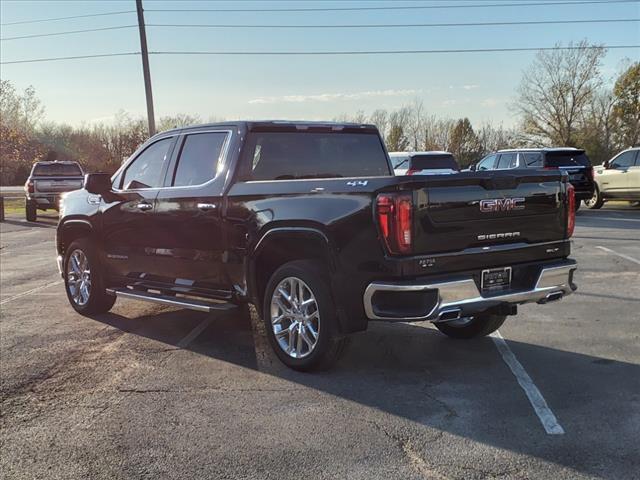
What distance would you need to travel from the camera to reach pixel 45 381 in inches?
186

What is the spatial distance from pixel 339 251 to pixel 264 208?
831mm

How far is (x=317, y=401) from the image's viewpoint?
422cm

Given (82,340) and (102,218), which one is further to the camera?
(102,218)

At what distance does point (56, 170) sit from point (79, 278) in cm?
1564

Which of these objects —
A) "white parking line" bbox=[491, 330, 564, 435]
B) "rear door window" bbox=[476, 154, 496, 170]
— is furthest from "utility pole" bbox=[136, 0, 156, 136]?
"white parking line" bbox=[491, 330, 564, 435]

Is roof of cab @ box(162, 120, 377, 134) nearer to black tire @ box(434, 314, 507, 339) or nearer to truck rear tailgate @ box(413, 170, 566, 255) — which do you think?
truck rear tailgate @ box(413, 170, 566, 255)

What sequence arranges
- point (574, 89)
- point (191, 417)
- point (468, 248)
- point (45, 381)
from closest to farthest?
point (191, 417), point (468, 248), point (45, 381), point (574, 89)

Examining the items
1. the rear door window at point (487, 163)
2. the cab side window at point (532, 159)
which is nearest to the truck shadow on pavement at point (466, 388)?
the cab side window at point (532, 159)

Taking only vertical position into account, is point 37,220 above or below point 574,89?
below

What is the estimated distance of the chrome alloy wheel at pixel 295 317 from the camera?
4711 mm

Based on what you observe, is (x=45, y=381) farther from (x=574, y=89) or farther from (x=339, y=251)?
(x=574, y=89)

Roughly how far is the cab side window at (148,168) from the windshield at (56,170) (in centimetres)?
1589

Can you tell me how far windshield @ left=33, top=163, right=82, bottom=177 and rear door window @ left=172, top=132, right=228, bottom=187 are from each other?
55.1ft

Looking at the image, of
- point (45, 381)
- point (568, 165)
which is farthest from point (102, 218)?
point (568, 165)
